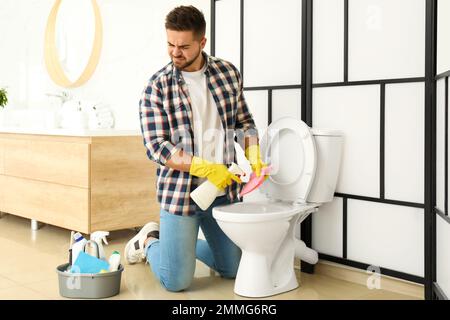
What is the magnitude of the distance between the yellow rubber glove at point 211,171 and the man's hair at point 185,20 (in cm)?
54

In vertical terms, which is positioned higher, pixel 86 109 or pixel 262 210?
pixel 86 109

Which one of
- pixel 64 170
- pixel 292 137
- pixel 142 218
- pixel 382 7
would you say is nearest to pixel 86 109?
pixel 64 170

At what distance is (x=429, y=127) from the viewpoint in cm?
228

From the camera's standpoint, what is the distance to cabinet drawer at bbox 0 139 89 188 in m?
3.44

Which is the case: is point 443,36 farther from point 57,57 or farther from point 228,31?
point 57,57

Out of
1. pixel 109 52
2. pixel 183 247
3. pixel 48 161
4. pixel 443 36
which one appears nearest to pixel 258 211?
pixel 183 247

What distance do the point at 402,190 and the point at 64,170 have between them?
6.79ft

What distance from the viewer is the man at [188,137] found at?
2449 millimetres

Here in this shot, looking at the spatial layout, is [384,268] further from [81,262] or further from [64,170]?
[64,170]

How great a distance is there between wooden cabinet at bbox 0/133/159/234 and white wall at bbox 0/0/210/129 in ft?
2.04

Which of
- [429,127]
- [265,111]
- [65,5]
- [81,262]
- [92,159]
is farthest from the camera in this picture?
[65,5]

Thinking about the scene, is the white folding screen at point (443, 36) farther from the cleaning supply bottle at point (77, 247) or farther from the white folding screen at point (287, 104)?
the cleaning supply bottle at point (77, 247)

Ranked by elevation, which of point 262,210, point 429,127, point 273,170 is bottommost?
point 262,210

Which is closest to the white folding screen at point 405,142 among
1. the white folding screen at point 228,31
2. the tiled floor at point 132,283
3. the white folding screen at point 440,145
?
the white folding screen at point 440,145
